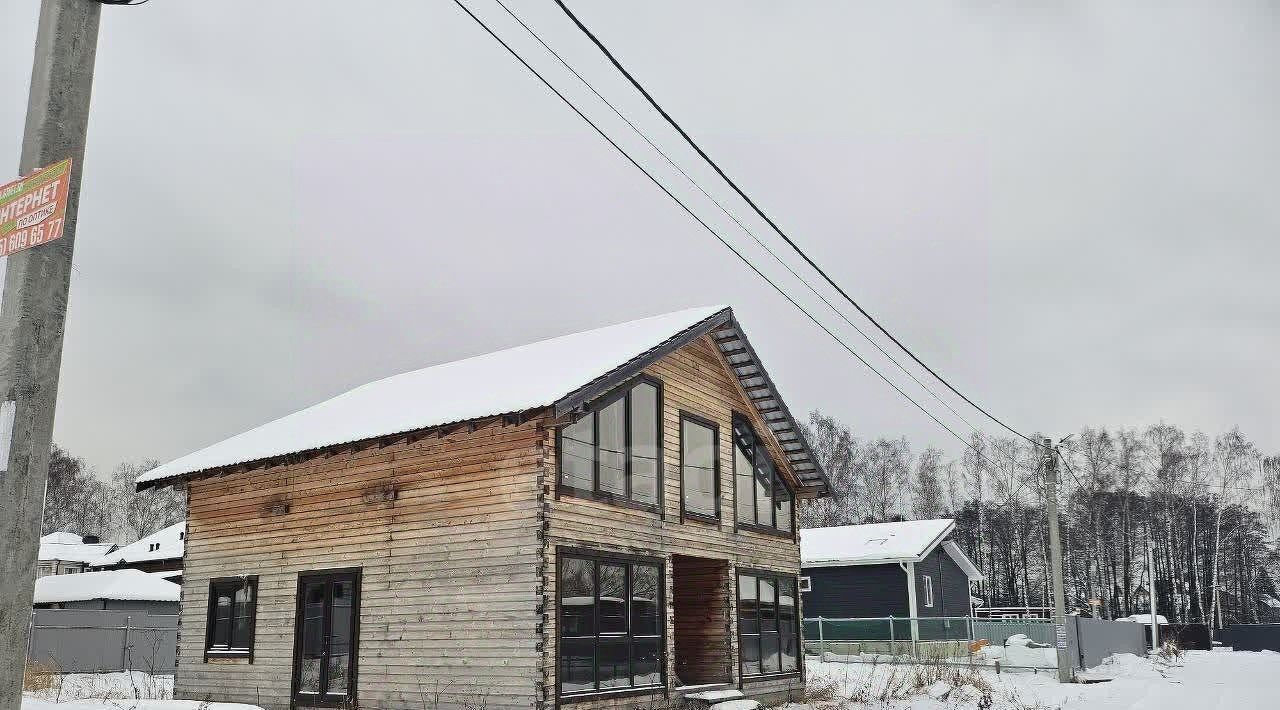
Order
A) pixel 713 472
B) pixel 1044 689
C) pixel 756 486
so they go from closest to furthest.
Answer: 1. pixel 713 472
2. pixel 756 486
3. pixel 1044 689

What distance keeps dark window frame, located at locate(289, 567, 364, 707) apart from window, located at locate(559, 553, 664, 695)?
3.58 m

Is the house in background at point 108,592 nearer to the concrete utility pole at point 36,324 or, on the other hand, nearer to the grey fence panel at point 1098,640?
the grey fence panel at point 1098,640

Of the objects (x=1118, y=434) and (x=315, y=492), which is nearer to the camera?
(x=315, y=492)

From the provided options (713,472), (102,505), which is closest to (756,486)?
(713,472)

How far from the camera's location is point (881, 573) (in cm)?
3641

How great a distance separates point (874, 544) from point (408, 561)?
26062 mm

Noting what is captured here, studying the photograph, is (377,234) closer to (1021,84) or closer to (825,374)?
(1021,84)

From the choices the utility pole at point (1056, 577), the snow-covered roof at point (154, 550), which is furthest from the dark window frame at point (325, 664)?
the snow-covered roof at point (154, 550)

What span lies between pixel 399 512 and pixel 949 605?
98.9 ft

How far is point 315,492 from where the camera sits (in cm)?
1678

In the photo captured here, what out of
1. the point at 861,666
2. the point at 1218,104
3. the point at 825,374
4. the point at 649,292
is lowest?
the point at 861,666

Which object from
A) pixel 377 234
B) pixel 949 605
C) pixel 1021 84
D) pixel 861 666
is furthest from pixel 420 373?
pixel 949 605

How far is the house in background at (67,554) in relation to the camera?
5112cm

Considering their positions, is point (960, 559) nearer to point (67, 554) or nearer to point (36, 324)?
point (36, 324)
